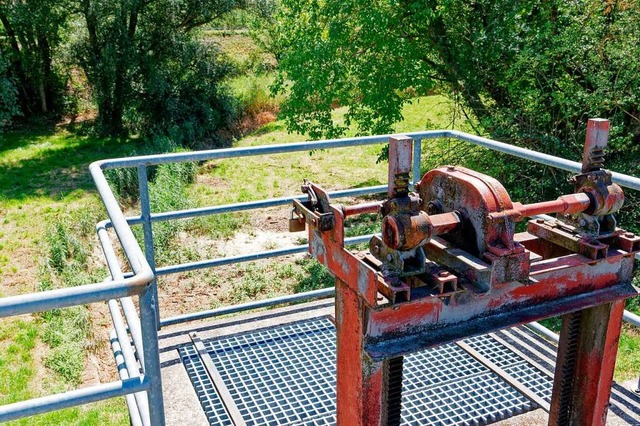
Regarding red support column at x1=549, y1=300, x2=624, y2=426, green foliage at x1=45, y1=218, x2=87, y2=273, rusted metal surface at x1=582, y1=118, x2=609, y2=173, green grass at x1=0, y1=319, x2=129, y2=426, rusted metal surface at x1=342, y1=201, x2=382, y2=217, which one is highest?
rusted metal surface at x1=582, y1=118, x2=609, y2=173

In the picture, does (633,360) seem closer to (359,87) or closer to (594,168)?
(594,168)

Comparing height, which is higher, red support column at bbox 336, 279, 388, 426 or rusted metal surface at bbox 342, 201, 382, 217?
rusted metal surface at bbox 342, 201, 382, 217

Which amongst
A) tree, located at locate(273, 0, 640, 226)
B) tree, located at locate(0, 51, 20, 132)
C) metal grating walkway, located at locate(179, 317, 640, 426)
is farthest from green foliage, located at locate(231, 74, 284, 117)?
metal grating walkway, located at locate(179, 317, 640, 426)

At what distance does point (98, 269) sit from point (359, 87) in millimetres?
4354

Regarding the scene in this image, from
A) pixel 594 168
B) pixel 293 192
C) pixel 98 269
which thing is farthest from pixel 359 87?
pixel 594 168

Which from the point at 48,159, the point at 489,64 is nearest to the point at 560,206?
the point at 489,64

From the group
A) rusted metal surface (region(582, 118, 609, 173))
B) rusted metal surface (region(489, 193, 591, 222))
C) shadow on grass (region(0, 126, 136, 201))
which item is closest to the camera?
rusted metal surface (region(489, 193, 591, 222))

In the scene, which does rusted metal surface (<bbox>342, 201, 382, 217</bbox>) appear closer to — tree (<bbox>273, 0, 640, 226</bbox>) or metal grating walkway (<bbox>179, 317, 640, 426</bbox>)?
metal grating walkway (<bbox>179, 317, 640, 426</bbox>)

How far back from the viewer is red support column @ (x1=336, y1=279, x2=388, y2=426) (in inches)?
82.4

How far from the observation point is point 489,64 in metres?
8.92

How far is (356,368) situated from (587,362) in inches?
38.6

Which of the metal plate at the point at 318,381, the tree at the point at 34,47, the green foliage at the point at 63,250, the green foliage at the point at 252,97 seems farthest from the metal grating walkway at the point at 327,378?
the tree at the point at 34,47

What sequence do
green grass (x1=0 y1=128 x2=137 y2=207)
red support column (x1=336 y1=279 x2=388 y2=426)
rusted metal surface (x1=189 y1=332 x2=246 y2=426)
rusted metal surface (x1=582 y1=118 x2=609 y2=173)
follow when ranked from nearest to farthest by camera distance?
red support column (x1=336 y1=279 x2=388 y2=426), rusted metal surface (x1=582 y1=118 x2=609 y2=173), rusted metal surface (x1=189 y1=332 x2=246 y2=426), green grass (x1=0 y1=128 x2=137 y2=207)

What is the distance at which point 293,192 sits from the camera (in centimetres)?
1128
